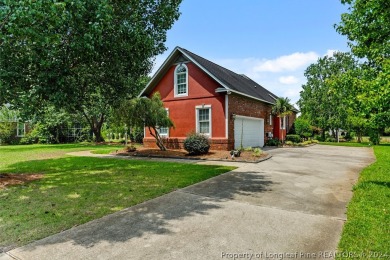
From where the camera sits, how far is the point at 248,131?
19.1 m

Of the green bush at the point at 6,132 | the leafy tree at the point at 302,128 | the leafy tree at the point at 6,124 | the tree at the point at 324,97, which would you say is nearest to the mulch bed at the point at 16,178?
the leafy tree at the point at 6,124

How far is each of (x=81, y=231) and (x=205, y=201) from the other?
2822 millimetres

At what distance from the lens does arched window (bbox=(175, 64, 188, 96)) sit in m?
17.9

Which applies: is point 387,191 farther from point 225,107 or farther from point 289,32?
point 289,32

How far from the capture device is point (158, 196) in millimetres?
6434

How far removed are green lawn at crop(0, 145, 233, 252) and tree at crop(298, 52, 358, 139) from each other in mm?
29297

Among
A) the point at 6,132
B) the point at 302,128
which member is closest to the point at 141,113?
the point at 302,128

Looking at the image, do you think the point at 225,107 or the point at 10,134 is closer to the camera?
the point at 225,107

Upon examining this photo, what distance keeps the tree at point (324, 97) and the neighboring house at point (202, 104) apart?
63.2 feet

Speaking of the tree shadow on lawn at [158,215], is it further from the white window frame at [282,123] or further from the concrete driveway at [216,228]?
the white window frame at [282,123]

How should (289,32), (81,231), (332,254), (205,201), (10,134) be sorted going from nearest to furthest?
(332,254) → (81,231) → (205,201) → (289,32) → (10,134)

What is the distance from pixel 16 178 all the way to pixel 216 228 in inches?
324

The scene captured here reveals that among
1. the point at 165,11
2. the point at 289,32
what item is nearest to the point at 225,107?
the point at 289,32

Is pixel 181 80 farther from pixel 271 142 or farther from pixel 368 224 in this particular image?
pixel 368 224
